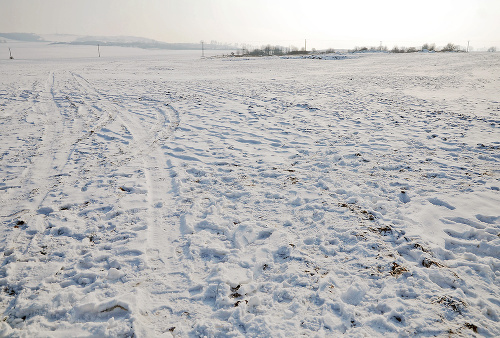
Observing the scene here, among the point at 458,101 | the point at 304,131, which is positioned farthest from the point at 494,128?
the point at 304,131

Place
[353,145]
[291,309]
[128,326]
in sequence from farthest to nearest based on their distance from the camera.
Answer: [353,145] → [291,309] → [128,326]

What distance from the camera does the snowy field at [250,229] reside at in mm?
2400

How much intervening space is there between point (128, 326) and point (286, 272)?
155cm

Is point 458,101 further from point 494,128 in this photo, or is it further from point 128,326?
point 128,326

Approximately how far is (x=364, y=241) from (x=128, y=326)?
8.67 ft

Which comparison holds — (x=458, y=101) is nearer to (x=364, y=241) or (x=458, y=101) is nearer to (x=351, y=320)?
(x=364, y=241)

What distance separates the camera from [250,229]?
353cm

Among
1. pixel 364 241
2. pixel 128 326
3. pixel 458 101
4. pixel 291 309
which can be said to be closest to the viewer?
pixel 128 326

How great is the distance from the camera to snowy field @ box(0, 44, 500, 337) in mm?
2400

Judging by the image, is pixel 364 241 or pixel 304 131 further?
pixel 304 131

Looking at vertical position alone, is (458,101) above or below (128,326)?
above

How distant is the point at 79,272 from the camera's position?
2.83 metres

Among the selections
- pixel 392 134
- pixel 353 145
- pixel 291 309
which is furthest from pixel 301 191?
pixel 392 134

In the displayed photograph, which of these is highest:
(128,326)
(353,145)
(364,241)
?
(353,145)
